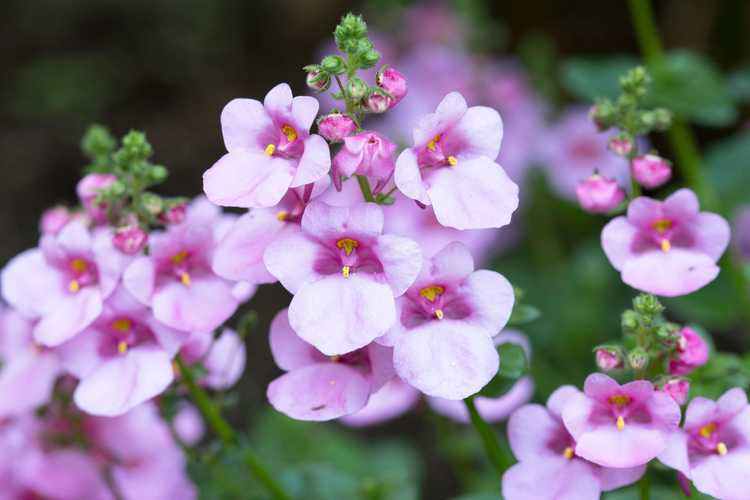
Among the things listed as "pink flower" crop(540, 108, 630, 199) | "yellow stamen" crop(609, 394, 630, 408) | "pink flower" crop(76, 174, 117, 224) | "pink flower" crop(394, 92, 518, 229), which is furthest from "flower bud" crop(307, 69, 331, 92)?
"pink flower" crop(540, 108, 630, 199)

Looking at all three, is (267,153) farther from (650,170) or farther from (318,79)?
(650,170)

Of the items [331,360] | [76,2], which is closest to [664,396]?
[331,360]

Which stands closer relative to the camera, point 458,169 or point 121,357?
point 458,169

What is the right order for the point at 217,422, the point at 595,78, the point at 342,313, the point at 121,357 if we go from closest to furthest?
the point at 342,313 < the point at 121,357 < the point at 217,422 < the point at 595,78

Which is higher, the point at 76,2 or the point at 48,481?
the point at 76,2

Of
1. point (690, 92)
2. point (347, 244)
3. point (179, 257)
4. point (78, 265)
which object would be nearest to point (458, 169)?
point (347, 244)

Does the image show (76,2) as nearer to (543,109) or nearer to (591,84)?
(543,109)

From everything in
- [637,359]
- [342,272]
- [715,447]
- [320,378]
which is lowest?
[715,447]

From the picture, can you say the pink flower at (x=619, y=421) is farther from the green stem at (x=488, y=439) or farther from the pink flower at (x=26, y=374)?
the pink flower at (x=26, y=374)
